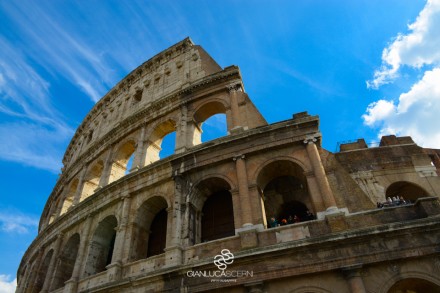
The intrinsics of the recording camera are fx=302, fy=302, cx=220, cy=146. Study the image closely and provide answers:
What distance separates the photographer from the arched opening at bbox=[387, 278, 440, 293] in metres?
7.66

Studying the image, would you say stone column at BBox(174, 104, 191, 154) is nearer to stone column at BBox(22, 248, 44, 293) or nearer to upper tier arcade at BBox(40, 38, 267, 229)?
A: upper tier arcade at BBox(40, 38, 267, 229)

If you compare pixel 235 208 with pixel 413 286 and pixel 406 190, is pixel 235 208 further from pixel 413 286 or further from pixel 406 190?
pixel 406 190

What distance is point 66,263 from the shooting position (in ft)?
46.1

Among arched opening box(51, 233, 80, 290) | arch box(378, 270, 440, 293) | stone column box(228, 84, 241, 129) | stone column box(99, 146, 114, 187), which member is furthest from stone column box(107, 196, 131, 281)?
arch box(378, 270, 440, 293)

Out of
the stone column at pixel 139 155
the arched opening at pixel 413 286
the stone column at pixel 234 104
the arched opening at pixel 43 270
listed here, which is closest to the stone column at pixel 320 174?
the arched opening at pixel 413 286

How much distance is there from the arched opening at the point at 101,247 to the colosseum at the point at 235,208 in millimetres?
51

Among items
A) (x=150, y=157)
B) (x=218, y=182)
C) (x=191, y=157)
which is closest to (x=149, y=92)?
(x=150, y=157)

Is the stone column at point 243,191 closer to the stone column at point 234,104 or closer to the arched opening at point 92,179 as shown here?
the stone column at point 234,104

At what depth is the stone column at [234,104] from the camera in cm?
1266

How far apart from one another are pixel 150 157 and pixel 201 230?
4935 millimetres

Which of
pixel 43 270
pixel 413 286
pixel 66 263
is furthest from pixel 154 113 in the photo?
pixel 413 286

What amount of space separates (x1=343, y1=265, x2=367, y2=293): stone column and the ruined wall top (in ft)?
36.3

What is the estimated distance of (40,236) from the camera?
57.5ft

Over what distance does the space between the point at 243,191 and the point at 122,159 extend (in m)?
8.65
